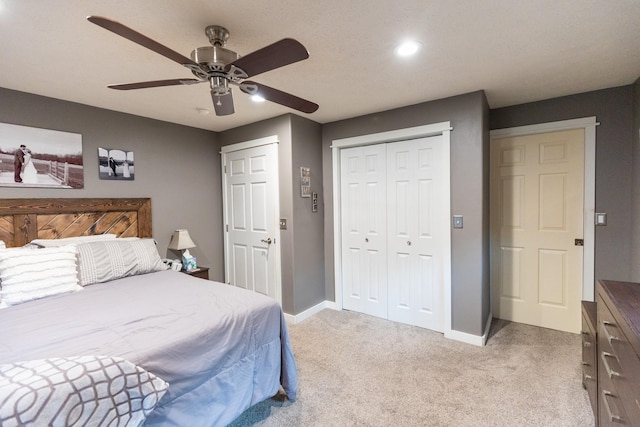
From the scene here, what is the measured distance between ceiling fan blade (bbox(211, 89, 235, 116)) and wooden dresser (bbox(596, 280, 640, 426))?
6.88ft

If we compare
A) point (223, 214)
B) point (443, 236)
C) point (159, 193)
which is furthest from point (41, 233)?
point (443, 236)

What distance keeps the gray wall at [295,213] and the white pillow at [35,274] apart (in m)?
1.82

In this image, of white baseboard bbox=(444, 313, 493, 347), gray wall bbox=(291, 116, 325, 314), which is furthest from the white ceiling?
white baseboard bbox=(444, 313, 493, 347)

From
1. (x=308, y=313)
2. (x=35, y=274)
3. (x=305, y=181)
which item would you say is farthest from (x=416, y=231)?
(x=35, y=274)

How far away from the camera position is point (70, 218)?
2779mm

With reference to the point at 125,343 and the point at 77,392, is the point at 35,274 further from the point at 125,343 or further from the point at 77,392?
the point at 77,392

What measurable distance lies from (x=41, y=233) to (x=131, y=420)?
2.31 metres

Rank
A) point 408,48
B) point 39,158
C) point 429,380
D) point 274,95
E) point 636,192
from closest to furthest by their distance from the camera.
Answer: point 274,95, point 408,48, point 429,380, point 636,192, point 39,158

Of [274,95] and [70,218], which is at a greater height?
[274,95]

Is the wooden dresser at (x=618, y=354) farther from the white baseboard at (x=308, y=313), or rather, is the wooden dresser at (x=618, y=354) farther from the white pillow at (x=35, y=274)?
the white pillow at (x=35, y=274)

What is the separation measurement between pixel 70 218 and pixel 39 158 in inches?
21.9

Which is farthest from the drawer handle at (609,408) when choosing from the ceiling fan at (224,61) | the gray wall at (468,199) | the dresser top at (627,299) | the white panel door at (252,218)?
the white panel door at (252,218)

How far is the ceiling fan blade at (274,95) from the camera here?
66.1 inches

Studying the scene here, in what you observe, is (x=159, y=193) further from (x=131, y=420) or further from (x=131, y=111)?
(x=131, y=420)
